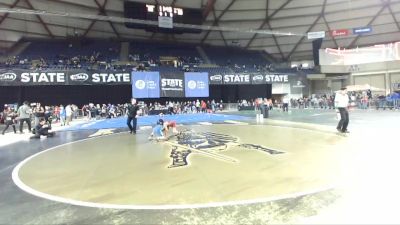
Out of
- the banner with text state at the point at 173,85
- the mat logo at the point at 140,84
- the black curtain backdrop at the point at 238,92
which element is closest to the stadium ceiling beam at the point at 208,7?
the banner with text state at the point at 173,85

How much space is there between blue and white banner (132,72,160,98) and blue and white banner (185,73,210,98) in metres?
3.45

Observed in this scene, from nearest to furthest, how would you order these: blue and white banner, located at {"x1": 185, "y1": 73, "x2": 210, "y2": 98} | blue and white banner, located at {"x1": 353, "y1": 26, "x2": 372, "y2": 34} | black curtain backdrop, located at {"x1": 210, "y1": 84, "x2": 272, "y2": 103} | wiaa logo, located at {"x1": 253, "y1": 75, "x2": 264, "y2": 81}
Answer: blue and white banner, located at {"x1": 353, "y1": 26, "x2": 372, "y2": 34} < blue and white banner, located at {"x1": 185, "y1": 73, "x2": 210, "y2": 98} < wiaa logo, located at {"x1": 253, "y1": 75, "x2": 264, "y2": 81} < black curtain backdrop, located at {"x1": 210, "y1": 84, "x2": 272, "y2": 103}

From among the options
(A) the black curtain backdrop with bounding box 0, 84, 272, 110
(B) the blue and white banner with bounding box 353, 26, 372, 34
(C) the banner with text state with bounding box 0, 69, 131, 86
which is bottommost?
(A) the black curtain backdrop with bounding box 0, 84, 272, 110

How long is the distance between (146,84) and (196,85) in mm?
5718

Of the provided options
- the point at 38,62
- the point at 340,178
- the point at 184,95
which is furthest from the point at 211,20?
the point at 340,178

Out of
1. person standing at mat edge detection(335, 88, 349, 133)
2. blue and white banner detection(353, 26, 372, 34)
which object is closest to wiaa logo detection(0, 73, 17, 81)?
person standing at mat edge detection(335, 88, 349, 133)

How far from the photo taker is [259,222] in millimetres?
3635

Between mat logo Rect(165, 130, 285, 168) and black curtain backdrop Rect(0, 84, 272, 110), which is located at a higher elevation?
black curtain backdrop Rect(0, 84, 272, 110)

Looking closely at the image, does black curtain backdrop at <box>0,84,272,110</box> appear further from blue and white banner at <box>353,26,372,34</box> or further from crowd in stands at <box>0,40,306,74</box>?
blue and white banner at <box>353,26,372,34</box>

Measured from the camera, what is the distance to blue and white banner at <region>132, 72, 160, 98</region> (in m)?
31.2

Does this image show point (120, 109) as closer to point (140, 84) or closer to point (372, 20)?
point (140, 84)

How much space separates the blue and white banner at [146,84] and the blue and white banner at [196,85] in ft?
11.3

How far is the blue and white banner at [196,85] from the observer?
34156mm

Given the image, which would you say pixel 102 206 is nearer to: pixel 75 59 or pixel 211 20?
pixel 75 59
